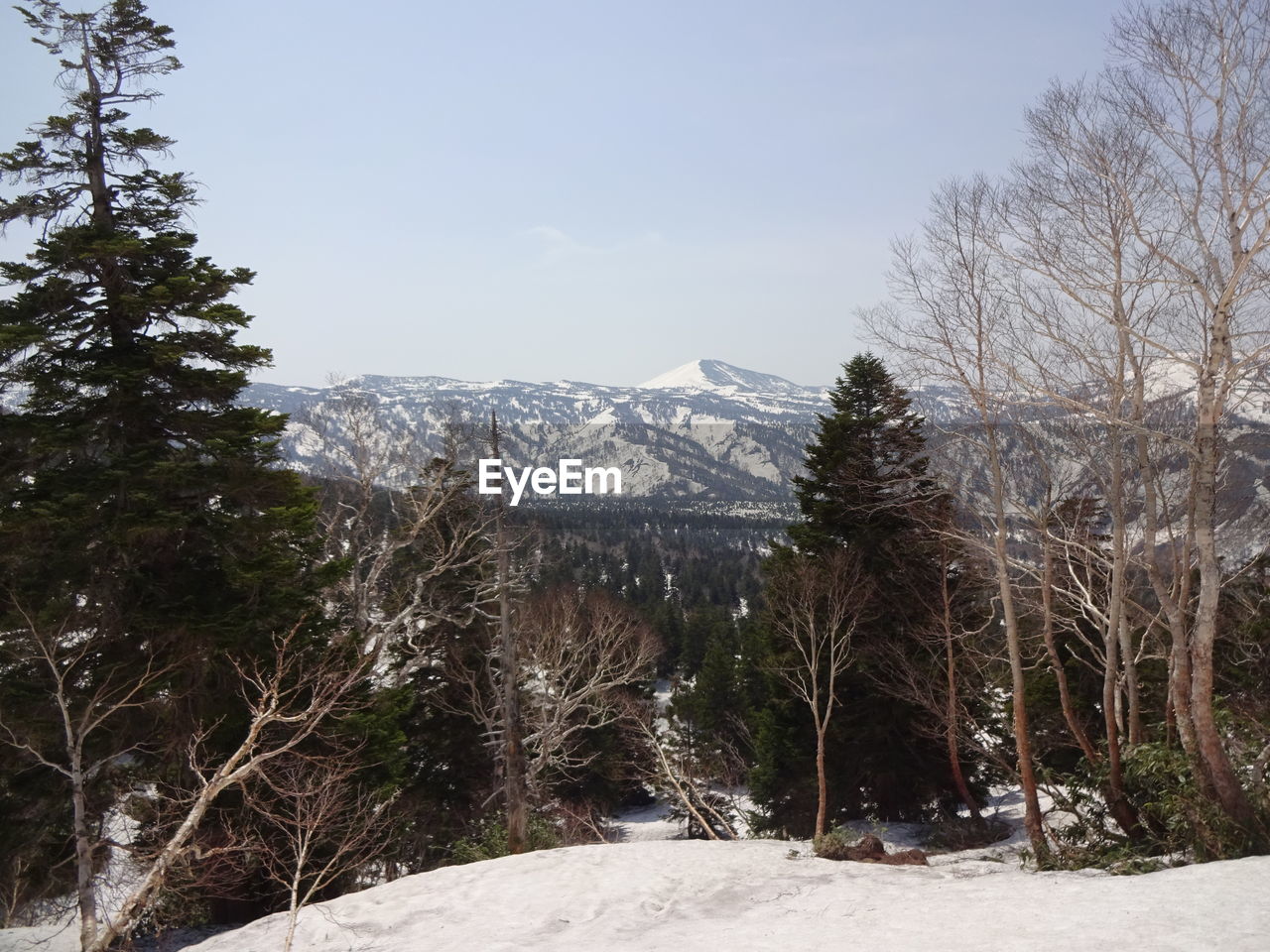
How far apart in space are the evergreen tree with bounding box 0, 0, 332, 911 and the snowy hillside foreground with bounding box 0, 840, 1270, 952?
3.37 metres

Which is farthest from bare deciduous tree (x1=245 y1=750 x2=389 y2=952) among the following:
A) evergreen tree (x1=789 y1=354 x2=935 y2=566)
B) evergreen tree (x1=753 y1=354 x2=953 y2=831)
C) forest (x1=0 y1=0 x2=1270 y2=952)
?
evergreen tree (x1=789 y1=354 x2=935 y2=566)

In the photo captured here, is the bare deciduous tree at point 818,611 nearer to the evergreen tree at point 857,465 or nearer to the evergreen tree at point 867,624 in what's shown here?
the evergreen tree at point 867,624

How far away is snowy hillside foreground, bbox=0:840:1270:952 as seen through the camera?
634 cm

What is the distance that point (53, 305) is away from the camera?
10523 millimetres

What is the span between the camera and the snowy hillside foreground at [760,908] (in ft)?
20.8

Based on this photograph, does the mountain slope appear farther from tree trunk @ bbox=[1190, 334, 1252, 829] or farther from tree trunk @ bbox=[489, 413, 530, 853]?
tree trunk @ bbox=[489, 413, 530, 853]

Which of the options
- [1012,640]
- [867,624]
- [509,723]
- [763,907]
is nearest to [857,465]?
[867,624]

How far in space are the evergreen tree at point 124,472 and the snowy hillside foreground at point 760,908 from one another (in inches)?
133

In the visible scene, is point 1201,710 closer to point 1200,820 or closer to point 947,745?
point 1200,820

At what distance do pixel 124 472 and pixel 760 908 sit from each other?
31.0ft

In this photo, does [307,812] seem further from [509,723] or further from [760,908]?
[760,908]

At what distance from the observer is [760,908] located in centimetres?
844

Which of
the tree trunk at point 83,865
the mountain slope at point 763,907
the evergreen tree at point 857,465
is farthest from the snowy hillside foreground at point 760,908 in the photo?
the evergreen tree at point 857,465

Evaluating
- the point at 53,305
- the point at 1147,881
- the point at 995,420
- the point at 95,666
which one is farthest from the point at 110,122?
the point at 1147,881
